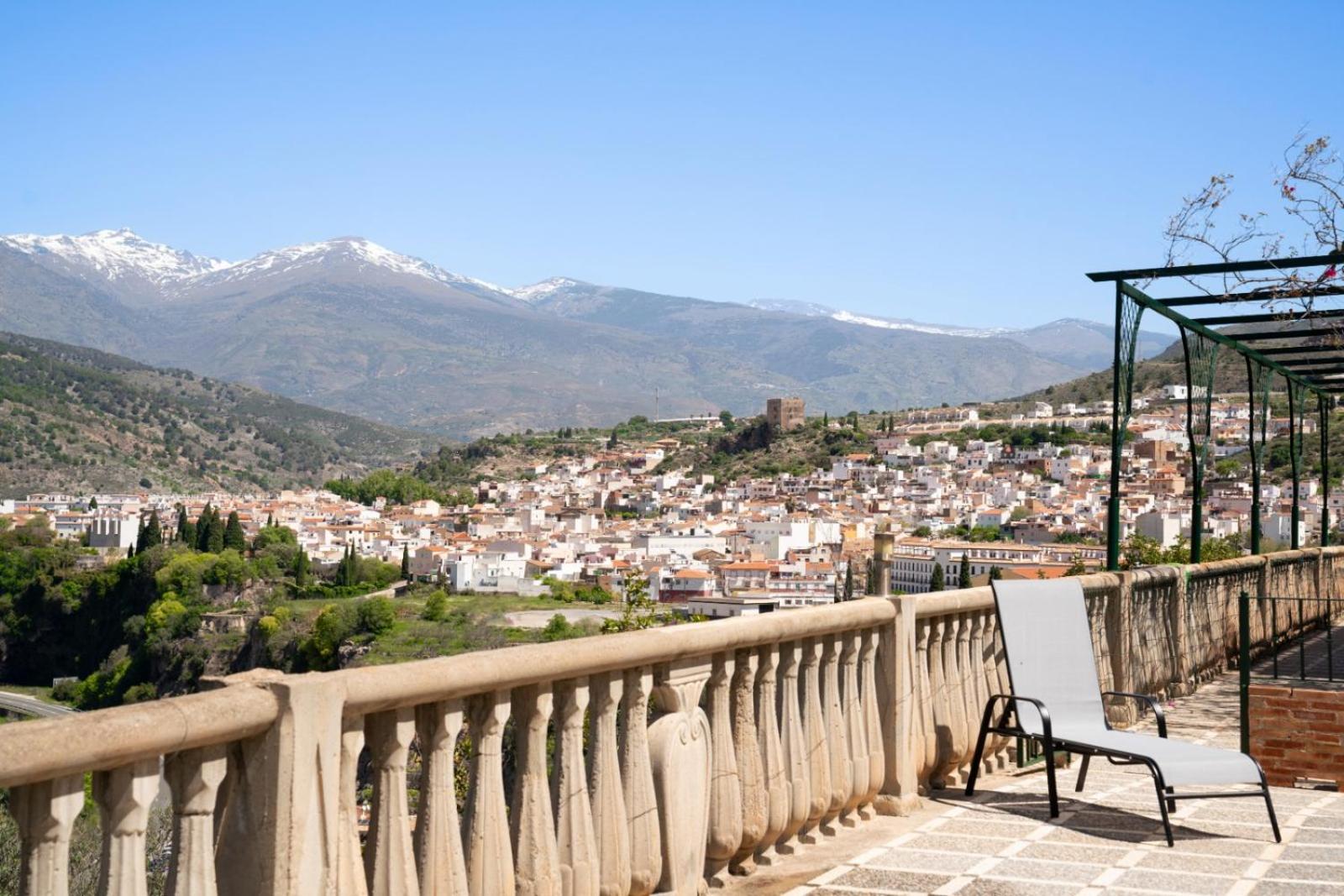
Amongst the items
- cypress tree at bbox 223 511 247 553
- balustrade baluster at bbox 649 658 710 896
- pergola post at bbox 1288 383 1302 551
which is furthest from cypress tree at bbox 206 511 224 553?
balustrade baluster at bbox 649 658 710 896

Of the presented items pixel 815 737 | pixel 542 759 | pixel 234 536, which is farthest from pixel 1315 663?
pixel 234 536

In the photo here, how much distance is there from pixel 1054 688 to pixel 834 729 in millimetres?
1149

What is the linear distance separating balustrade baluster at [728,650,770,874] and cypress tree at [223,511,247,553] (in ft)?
314

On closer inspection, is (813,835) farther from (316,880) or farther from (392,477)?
(392,477)

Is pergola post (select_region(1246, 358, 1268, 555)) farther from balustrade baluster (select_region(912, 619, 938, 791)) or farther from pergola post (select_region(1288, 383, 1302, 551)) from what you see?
balustrade baluster (select_region(912, 619, 938, 791))

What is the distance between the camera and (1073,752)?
4.78 m

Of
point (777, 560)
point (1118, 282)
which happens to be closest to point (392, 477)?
point (777, 560)

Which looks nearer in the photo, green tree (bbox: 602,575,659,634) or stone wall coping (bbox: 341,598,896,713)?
stone wall coping (bbox: 341,598,896,713)

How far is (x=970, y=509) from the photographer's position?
347 ft

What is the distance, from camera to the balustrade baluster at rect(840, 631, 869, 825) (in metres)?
4.30

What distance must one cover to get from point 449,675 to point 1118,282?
7.30 metres

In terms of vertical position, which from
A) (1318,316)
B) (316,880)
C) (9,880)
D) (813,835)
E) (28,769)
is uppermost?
(1318,316)

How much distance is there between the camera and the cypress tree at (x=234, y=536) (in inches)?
3760

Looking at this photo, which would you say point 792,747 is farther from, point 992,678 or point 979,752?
point 992,678
